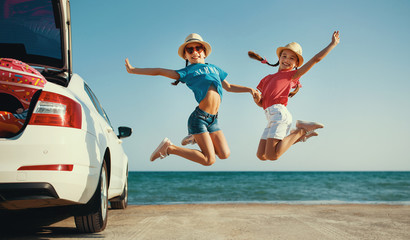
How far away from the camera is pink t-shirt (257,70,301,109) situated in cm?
476

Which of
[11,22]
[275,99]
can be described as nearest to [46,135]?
[11,22]

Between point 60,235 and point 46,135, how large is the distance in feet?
5.83

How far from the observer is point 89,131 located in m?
3.81

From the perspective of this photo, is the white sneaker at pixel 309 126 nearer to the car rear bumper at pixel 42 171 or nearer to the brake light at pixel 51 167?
the car rear bumper at pixel 42 171

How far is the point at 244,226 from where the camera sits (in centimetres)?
543

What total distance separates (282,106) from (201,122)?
1101 millimetres

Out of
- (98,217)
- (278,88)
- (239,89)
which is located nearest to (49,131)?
(98,217)

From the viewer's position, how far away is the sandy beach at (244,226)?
4.64 meters

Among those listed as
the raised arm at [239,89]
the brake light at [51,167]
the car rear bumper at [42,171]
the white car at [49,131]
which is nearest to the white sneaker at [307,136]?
the raised arm at [239,89]

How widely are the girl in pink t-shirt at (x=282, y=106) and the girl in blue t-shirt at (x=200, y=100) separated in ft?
1.89

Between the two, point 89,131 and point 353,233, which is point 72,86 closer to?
point 89,131

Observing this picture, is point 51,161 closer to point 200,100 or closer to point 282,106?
point 200,100

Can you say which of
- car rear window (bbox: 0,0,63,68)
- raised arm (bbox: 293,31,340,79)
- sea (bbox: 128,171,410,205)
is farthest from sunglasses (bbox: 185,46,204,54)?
sea (bbox: 128,171,410,205)

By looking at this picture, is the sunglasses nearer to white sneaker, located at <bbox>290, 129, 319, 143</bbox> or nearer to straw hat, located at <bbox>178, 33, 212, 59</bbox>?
straw hat, located at <bbox>178, 33, 212, 59</bbox>
